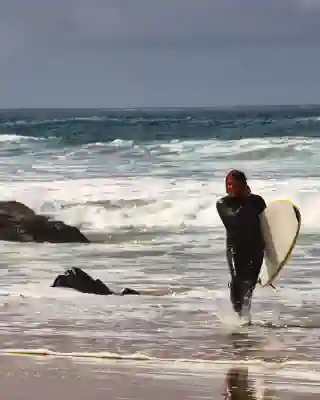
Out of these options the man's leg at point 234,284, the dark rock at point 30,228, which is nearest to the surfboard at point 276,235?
the man's leg at point 234,284

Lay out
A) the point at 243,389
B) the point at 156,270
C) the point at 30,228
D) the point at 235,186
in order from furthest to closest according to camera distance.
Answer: the point at 30,228
the point at 156,270
the point at 235,186
the point at 243,389

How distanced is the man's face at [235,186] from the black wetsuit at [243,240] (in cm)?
8

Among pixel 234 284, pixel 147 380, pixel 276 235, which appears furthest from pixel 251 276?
pixel 147 380

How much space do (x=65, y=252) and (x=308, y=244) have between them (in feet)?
11.7

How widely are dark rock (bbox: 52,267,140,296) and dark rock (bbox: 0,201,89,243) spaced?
4.53 metres

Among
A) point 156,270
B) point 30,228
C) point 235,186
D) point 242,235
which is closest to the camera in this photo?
point 235,186

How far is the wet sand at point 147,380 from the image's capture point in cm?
566

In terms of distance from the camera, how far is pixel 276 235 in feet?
26.5

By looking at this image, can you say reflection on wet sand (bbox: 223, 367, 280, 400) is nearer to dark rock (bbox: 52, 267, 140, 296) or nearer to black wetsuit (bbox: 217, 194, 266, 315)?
black wetsuit (bbox: 217, 194, 266, 315)

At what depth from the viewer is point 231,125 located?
58781 mm

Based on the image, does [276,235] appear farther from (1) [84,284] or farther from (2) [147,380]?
(1) [84,284]

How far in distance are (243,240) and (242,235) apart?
44 mm

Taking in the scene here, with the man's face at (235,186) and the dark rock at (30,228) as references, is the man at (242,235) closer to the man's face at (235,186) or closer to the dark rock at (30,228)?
the man's face at (235,186)

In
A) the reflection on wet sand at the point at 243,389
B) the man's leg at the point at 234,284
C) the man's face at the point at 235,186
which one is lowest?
the reflection on wet sand at the point at 243,389
